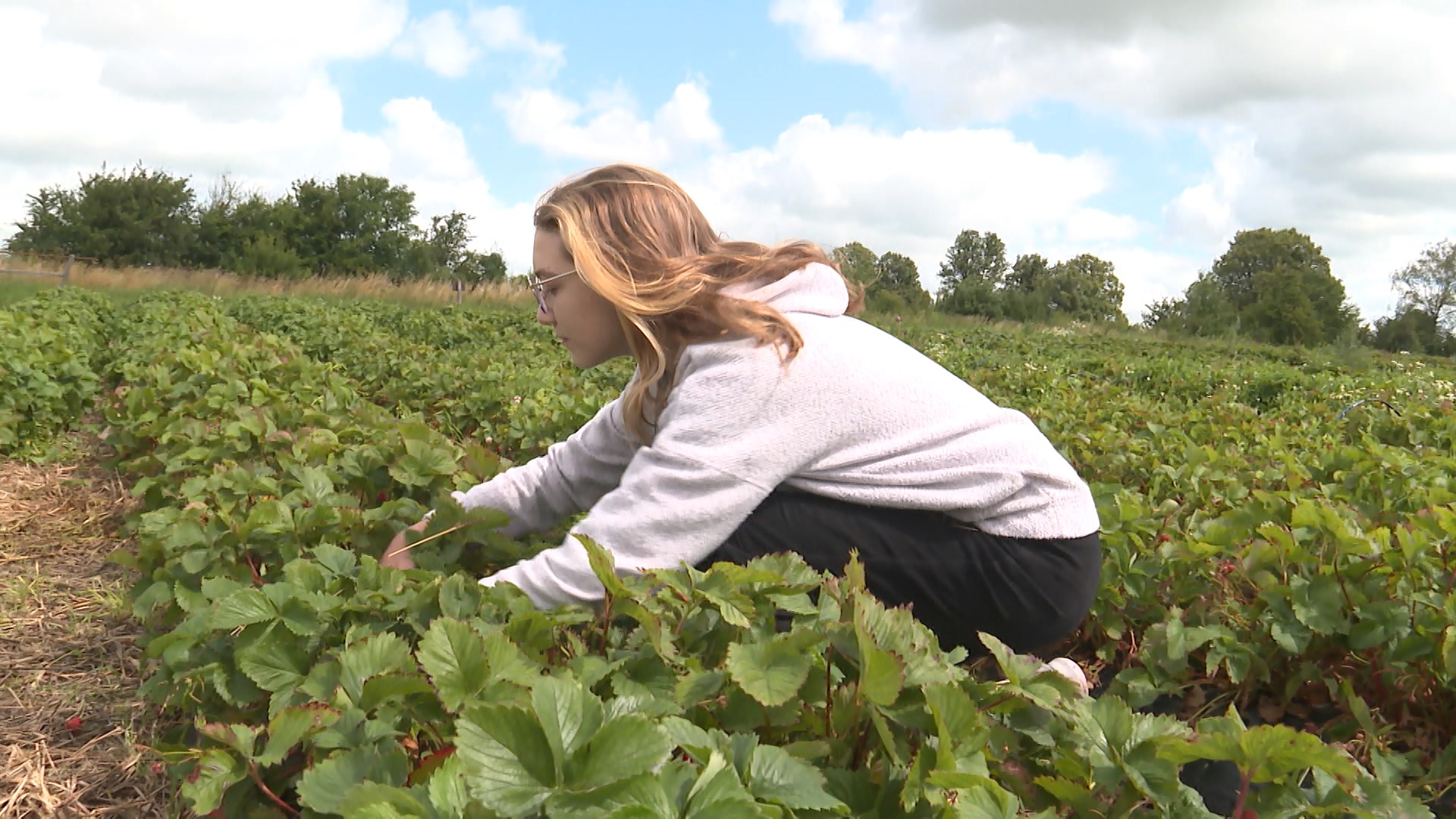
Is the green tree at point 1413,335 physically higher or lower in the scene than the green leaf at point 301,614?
higher

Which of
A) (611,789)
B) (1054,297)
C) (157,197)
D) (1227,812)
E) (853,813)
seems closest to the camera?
(611,789)

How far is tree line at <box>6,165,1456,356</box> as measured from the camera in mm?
49500

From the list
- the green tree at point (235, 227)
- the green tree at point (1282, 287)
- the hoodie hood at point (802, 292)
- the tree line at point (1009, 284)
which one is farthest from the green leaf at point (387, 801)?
the green tree at point (235, 227)

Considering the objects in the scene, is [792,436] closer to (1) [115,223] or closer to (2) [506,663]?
(2) [506,663]

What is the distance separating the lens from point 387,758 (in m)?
0.99

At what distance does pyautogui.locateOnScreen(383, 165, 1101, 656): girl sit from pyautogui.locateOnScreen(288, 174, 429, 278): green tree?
56402 mm

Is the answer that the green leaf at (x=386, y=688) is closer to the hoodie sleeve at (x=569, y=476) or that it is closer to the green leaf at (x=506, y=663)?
the green leaf at (x=506, y=663)

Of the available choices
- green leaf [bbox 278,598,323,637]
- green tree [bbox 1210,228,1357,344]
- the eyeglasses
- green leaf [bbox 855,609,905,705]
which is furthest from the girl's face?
green tree [bbox 1210,228,1357,344]

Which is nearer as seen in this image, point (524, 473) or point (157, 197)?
point (524, 473)

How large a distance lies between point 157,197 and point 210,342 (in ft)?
183

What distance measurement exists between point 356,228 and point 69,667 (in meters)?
60.8

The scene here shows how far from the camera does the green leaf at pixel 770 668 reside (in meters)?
1.00

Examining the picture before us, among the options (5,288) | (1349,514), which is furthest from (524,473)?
(5,288)

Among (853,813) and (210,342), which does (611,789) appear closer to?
(853,813)
